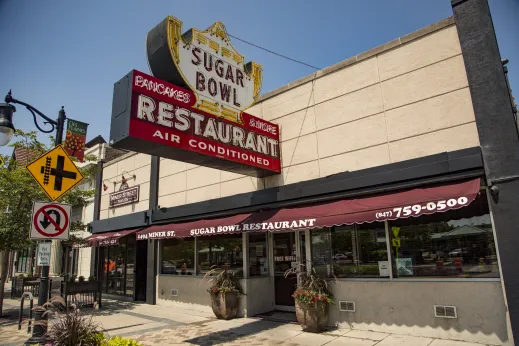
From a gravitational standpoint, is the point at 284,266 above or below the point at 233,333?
above

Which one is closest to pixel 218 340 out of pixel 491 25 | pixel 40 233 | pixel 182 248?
pixel 40 233

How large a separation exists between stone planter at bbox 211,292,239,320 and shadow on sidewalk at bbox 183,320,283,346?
90 cm

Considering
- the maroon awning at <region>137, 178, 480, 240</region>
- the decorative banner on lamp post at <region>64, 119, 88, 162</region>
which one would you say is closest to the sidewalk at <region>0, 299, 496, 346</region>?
the maroon awning at <region>137, 178, 480, 240</region>

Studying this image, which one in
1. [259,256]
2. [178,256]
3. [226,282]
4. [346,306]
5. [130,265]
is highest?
[178,256]

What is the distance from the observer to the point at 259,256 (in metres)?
11.0

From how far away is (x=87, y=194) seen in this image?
522 inches

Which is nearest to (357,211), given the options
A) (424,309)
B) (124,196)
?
(424,309)

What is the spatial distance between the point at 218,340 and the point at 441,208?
519cm

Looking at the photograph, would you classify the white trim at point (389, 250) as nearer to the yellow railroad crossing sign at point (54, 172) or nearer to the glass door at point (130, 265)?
the yellow railroad crossing sign at point (54, 172)

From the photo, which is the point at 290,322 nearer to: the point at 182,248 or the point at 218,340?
the point at 218,340

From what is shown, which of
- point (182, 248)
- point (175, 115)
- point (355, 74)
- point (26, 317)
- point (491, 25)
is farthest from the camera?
point (182, 248)

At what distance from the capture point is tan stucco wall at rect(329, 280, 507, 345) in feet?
21.4

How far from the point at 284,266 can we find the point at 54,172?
258 inches

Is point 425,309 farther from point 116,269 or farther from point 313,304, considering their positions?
point 116,269
